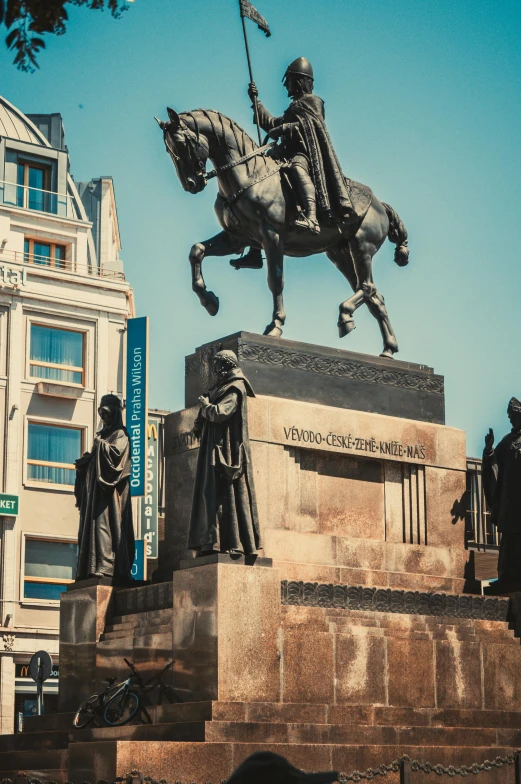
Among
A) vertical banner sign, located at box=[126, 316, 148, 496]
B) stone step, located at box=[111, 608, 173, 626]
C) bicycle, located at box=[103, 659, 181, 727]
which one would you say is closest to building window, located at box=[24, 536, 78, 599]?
vertical banner sign, located at box=[126, 316, 148, 496]

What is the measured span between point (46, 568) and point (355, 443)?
28313mm

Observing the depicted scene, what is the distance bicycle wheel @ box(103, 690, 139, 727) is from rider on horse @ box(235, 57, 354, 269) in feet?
24.3

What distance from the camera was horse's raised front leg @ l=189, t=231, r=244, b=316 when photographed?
22.1 m

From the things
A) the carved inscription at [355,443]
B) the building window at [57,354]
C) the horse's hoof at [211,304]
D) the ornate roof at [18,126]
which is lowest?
the carved inscription at [355,443]

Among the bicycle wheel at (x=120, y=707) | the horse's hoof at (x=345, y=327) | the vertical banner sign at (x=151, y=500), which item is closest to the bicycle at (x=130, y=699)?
the bicycle wheel at (x=120, y=707)

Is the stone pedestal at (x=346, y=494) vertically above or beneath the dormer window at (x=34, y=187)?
beneath

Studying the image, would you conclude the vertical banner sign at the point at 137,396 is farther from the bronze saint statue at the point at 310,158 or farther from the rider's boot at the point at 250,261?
the bronze saint statue at the point at 310,158

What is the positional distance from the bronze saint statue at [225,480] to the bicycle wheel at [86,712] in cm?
229

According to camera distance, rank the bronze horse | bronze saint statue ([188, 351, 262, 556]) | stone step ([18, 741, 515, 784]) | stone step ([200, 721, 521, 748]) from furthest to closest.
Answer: the bronze horse, bronze saint statue ([188, 351, 262, 556]), stone step ([200, 721, 521, 748]), stone step ([18, 741, 515, 784])

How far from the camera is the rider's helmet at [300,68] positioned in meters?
23.2

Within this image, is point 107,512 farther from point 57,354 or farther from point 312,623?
point 57,354

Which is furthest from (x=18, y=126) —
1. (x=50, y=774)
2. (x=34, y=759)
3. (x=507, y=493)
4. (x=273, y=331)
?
(x=50, y=774)

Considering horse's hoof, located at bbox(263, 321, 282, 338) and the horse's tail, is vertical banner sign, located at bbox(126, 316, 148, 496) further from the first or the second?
horse's hoof, located at bbox(263, 321, 282, 338)

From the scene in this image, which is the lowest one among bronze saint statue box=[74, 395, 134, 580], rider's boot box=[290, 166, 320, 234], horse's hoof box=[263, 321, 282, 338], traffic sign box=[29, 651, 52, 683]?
traffic sign box=[29, 651, 52, 683]
